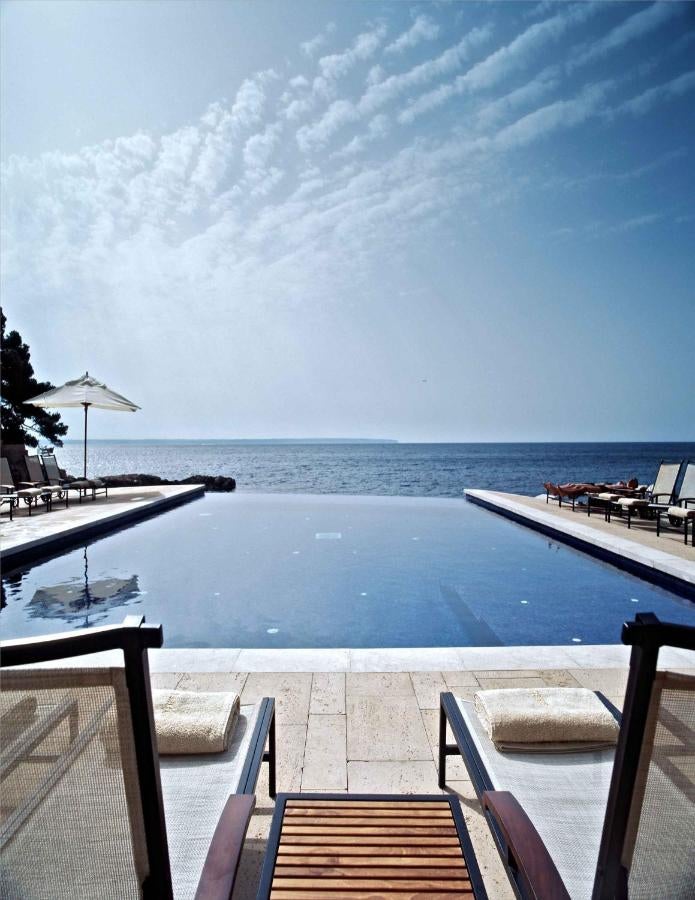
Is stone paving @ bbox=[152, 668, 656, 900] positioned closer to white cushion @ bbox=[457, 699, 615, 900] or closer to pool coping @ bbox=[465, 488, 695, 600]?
white cushion @ bbox=[457, 699, 615, 900]

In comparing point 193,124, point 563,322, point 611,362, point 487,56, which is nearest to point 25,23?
point 193,124

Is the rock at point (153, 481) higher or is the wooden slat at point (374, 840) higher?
the wooden slat at point (374, 840)

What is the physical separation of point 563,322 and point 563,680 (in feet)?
118

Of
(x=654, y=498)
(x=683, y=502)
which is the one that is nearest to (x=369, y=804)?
(x=683, y=502)

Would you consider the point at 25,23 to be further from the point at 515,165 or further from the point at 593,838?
the point at 515,165

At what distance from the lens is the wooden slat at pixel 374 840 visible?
1.45m

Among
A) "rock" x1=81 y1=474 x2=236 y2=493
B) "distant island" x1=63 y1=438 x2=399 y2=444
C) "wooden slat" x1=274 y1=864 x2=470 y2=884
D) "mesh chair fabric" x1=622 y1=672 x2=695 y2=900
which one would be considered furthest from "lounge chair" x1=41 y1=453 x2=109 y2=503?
"distant island" x1=63 y1=438 x2=399 y2=444

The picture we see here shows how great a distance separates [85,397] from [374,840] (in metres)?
11.8

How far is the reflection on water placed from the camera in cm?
493

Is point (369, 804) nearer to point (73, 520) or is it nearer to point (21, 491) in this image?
point (73, 520)

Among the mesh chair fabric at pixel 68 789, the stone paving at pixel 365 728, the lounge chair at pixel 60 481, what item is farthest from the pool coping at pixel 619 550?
the lounge chair at pixel 60 481

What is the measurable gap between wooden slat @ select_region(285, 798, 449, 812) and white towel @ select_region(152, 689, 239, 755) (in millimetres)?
326

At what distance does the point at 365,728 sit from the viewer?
2547 millimetres

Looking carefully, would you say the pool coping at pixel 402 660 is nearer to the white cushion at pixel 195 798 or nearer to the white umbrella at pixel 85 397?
the white cushion at pixel 195 798
